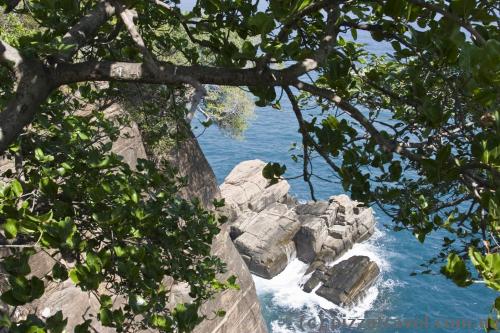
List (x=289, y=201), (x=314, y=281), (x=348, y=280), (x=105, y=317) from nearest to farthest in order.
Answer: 1. (x=105, y=317)
2. (x=348, y=280)
3. (x=314, y=281)
4. (x=289, y=201)

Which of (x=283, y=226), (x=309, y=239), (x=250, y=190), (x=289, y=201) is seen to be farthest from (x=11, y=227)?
(x=289, y=201)

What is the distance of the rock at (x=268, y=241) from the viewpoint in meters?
24.3

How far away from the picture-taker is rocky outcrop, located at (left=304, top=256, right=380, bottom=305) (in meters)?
22.4

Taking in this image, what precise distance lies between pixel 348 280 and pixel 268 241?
15.6 ft

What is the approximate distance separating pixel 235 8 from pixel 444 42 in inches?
67.1

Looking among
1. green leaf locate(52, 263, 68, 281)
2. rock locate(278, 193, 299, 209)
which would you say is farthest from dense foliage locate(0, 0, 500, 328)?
rock locate(278, 193, 299, 209)

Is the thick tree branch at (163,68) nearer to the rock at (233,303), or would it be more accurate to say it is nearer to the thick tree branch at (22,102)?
the thick tree branch at (22,102)

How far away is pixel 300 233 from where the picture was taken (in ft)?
84.9

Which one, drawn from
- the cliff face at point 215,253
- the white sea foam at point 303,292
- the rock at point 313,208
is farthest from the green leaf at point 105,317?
the rock at point 313,208

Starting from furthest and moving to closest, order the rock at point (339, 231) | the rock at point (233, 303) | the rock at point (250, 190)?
the rock at point (250, 190) < the rock at point (339, 231) < the rock at point (233, 303)

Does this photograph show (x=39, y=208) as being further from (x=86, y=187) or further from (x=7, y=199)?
(x=7, y=199)

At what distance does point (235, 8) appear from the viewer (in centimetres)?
349

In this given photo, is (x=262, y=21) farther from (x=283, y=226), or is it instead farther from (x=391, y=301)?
(x=283, y=226)

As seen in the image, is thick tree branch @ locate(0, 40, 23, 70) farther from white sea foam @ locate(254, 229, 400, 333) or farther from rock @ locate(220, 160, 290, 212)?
rock @ locate(220, 160, 290, 212)
